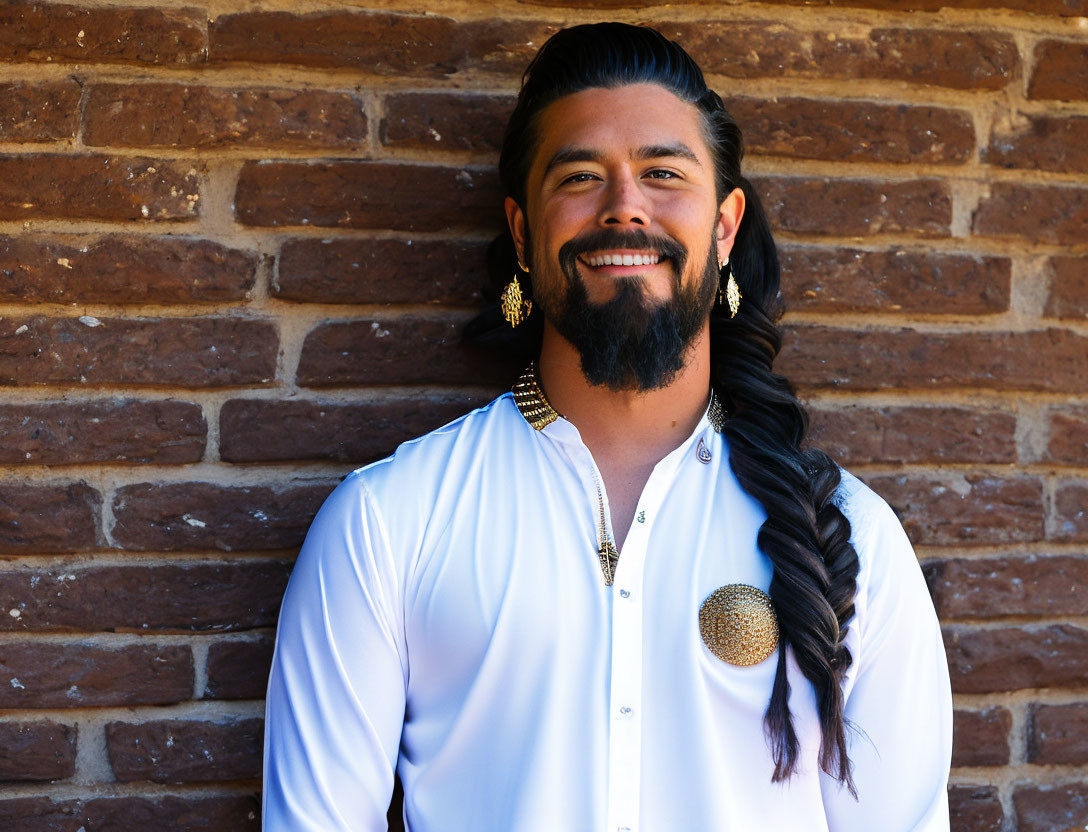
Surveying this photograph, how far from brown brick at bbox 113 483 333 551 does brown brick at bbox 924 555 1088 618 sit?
1388 mm

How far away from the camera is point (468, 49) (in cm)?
206

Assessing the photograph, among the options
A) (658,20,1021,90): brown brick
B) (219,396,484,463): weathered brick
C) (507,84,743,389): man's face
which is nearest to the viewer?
(507,84,743,389): man's face

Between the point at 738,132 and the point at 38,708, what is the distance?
186cm

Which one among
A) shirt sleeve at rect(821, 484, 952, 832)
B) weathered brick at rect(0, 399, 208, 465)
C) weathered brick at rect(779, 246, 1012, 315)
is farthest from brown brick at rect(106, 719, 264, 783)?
weathered brick at rect(779, 246, 1012, 315)

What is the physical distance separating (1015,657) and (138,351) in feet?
6.61

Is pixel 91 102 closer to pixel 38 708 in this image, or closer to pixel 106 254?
pixel 106 254

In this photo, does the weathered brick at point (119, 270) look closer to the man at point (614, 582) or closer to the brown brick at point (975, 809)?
the man at point (614, 582)

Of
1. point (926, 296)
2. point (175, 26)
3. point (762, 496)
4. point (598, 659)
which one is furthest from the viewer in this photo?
point (926, 296)

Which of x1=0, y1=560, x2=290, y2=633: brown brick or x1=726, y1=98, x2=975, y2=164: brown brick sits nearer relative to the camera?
x1=0, y1=560, x2=290, y2=633: brown brick

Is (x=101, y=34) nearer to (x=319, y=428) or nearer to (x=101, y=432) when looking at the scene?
(x=101, y=432)

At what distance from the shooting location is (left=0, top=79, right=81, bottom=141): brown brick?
193 cm

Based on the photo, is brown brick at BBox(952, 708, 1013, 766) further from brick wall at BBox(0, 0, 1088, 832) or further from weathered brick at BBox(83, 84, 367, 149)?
weathered brick at BBox(83, 84, 367, 149)

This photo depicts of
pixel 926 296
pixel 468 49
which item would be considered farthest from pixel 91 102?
pixel 926 296

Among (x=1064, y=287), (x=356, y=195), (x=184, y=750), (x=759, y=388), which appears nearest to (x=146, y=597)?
(x=184, y=750)
